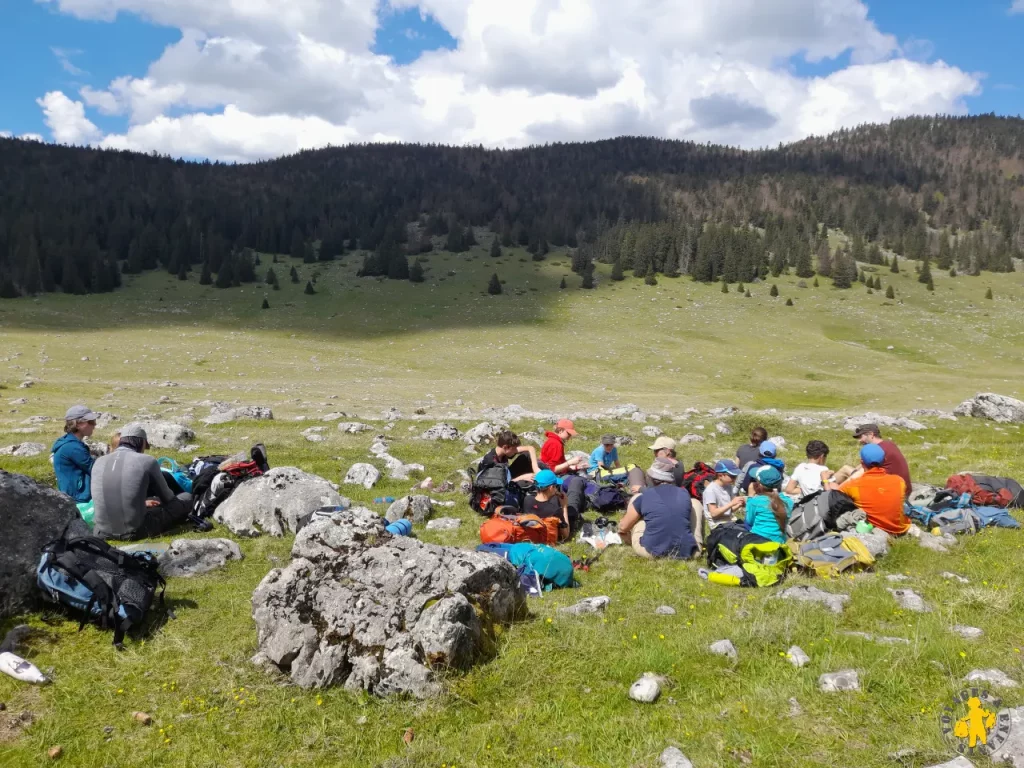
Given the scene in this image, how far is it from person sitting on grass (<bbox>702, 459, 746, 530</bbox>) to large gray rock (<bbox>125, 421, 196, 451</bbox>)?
14.3 meters

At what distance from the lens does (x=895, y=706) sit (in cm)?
473

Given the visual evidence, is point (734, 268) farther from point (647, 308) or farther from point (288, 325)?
point (288, 325)

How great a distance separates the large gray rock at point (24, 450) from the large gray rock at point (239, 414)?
20.1 ft

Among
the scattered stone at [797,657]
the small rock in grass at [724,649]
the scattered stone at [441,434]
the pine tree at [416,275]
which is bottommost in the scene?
the scattered stone at [441,434]

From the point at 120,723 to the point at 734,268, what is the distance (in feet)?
364

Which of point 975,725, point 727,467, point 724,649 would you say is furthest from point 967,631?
point 727,467

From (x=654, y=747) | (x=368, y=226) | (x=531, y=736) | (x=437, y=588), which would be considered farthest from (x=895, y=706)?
(x=368, y=226)

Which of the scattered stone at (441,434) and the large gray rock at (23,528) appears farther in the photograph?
the scattered stone at (441,434)

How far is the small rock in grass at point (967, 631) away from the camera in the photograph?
19.1 feet

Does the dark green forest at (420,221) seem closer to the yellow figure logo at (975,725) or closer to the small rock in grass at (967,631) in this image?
the small rock in grass at (967,631)

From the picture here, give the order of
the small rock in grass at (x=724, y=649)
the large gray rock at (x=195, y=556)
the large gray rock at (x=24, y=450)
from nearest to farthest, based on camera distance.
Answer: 1. the small rock in grass at (x=724, y=649)
2. the large gray rock at (x=195, y=556)
3. the large gray rock at (x=24, y=450)

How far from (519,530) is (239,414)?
16742mm

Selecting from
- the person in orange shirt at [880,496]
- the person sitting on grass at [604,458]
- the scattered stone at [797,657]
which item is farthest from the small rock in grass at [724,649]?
the person sitting on grass at [604,458]

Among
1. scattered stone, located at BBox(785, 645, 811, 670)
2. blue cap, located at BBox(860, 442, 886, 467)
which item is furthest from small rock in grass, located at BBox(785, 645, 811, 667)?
blue cap, located at BBox(860, 442, 886, 467)
